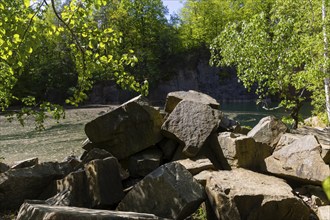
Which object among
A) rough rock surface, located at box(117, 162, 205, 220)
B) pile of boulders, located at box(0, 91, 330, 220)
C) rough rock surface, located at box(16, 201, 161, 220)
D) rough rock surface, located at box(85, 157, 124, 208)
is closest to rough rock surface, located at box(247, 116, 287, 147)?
pile of boulders, located at box(0, 91, 330, 220)

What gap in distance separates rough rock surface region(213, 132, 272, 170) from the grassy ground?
12.5 metres

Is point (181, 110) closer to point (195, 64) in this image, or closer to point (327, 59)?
point (327, 59)

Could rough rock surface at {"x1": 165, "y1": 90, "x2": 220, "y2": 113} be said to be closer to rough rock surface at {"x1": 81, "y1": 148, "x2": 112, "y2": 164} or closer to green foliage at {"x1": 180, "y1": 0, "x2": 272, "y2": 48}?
rough rock surface at {"x1": 81, "y1": 148, "x2": 112, "y2": 164}

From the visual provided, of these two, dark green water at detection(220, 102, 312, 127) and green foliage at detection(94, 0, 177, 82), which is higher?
green foliage at detection(94, 0, 177, 82)

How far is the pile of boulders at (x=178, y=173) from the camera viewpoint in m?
8.88

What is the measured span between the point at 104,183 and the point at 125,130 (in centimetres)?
332

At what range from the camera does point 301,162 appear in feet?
36.6

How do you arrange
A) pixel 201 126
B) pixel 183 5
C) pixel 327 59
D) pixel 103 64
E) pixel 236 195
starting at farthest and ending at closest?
pixel 183 5 < pixel 327 59 < pixel 201 126 < pixel 103 64 < pixel 236 195

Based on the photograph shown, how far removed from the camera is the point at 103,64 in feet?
33.4

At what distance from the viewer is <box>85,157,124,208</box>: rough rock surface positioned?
9742 millimetres

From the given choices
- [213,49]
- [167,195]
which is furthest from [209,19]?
[167,195]

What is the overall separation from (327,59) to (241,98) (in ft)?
202

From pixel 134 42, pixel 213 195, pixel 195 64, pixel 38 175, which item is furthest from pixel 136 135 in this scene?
pixel 195 64

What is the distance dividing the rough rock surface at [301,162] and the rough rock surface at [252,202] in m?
1.47
